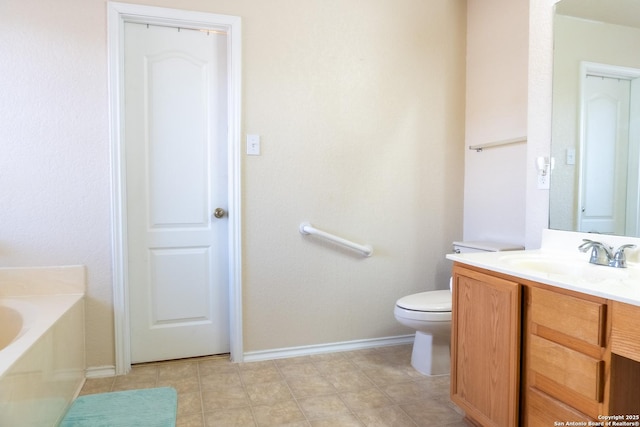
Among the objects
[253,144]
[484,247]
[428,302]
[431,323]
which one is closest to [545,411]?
[431,323]

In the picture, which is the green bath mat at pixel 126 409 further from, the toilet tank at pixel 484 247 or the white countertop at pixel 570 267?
the toilet tank at pixel 484 247

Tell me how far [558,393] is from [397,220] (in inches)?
60.9

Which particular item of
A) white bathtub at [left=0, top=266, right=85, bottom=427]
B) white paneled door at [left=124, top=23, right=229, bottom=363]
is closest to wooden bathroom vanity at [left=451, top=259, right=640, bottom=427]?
white paneled door at [left=124, top=23, right=229, bottom=363]

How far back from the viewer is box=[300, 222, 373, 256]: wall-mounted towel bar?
2.42m

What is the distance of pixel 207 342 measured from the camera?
95.6 inches

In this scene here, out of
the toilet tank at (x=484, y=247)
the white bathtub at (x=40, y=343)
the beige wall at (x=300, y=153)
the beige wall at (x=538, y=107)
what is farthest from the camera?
the toilet tank at (x=484, y=247)

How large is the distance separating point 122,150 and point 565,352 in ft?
7.25

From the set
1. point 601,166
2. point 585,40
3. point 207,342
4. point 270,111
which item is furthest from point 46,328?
point 585,40

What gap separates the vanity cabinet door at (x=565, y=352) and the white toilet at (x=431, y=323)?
0.73 m

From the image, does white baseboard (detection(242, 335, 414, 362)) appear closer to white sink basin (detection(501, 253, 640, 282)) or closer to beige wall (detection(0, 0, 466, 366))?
beige wall (detection(0, 0, 466, 366))

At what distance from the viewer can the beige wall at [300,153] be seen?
80.2 inches

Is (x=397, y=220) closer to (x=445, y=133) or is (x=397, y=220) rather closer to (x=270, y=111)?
(x=445, y=133)

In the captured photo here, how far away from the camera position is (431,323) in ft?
6.82

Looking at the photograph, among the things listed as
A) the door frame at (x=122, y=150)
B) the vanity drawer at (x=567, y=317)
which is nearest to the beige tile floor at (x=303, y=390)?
the door frame at (x=122, y=150)
